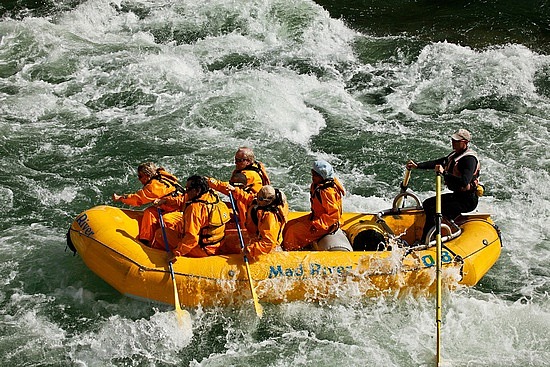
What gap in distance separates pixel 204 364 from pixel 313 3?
1147cm

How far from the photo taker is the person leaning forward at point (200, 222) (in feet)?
24.4

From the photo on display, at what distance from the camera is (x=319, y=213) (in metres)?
7.82

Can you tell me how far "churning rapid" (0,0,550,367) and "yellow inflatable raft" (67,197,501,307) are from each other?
0.21m

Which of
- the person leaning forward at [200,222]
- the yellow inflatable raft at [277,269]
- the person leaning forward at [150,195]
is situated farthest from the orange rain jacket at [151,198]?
the person leaning forward at [200,222]

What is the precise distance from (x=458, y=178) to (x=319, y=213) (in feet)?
5.29

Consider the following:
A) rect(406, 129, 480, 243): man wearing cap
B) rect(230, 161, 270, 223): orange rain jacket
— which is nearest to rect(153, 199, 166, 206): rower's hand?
rect(230, 161, 270, 223): orange rain jacket

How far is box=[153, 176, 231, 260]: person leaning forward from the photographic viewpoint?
7438 mm

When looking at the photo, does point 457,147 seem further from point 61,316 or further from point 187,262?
point 61,316

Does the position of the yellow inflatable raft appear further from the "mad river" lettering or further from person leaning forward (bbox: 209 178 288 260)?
person leaning forward (bbox: 209 178 288 260)

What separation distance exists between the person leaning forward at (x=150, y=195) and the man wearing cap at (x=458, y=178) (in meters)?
2.84

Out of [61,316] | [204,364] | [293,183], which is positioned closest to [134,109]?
[293,183]

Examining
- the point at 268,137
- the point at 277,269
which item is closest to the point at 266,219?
the point at 277,269

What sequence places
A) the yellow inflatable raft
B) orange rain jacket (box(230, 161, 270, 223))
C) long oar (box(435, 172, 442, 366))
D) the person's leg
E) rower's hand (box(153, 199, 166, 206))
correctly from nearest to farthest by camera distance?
long oar (box(435, 172, 442, 366)), the yellow inflatable raft, rower's hand (box(153, 199, 166, 206)), orange rain jacket (box(230, 161, 270, 223)), the person's leg

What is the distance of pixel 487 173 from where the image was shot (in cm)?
1115
